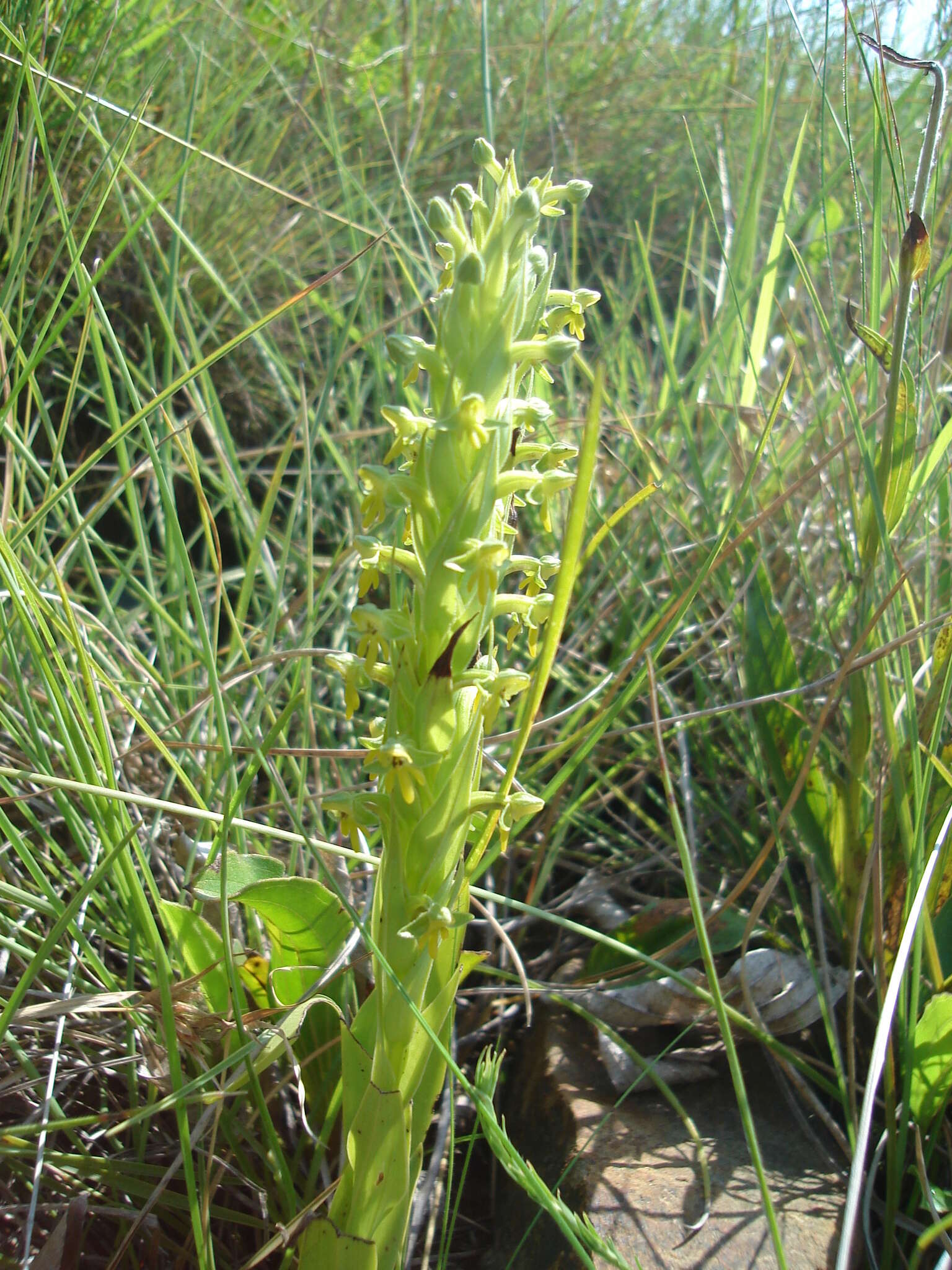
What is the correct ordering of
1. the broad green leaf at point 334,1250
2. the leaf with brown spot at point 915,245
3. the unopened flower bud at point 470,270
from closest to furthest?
the unopened flower bud at point 470,270 < the broad green leaf at point 334,1250 < the leaf with brown spot at point 915,245

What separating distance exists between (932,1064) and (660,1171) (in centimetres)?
33

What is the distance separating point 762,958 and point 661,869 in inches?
10.3

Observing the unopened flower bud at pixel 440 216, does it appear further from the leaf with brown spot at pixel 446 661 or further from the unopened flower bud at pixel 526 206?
the leaf with brown spot at pixel 446 661

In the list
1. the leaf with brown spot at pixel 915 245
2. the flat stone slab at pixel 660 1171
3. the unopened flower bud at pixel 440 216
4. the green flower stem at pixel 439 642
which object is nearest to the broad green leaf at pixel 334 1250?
the green flower stem at pixel 439 642

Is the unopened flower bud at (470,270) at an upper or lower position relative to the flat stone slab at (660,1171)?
upper

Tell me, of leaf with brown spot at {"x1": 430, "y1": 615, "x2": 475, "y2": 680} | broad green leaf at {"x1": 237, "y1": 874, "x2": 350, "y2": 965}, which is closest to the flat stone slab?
broad green leaf at {"x1": 237, "y1": 874, "x2": 350, "y2": 965}

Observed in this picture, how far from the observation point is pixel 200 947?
3.35ft

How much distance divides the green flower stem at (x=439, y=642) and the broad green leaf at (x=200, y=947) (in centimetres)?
30

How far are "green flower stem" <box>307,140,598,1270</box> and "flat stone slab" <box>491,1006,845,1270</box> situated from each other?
22cm

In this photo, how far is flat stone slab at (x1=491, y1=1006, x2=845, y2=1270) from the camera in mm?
931

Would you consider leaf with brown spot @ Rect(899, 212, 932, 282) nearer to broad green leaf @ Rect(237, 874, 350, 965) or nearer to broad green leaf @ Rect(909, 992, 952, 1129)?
broad green leaf @ Rect(909, 992, 952, 1129)

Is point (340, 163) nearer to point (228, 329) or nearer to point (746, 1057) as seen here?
point (228, 329)

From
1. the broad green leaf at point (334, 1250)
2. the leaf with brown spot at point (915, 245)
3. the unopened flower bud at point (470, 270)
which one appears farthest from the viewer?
the leaf with brown spot at point (915, 245)

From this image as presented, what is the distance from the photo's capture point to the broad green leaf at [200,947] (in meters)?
1.01
